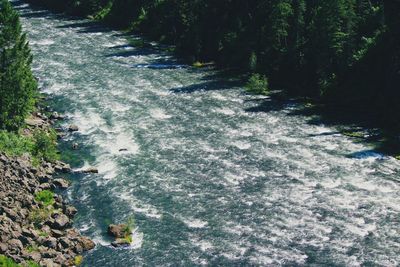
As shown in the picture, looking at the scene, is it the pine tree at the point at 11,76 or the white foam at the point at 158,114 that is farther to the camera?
the white foam at the point at 158,114

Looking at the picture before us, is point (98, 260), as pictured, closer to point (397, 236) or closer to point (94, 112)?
point (397, 236)

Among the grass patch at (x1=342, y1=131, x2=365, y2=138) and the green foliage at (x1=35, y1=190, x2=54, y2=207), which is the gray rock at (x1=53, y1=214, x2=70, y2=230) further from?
the grass patch at (x1=342, y1=131, x2=365, y2=138)

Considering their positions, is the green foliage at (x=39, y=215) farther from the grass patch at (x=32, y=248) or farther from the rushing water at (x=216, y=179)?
the rushing water at (x=216, y=179)

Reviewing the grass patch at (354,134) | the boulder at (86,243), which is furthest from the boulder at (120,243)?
the grass patch at (354,134)

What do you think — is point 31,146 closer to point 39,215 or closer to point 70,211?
point 70,211

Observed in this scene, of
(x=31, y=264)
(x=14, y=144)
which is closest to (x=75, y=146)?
(x=14, y=144)

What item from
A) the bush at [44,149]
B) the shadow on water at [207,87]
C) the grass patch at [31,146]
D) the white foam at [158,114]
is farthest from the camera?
the shadow on water at [207,87]

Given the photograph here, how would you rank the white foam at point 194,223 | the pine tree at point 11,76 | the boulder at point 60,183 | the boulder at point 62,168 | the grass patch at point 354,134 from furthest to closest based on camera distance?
the grass patch at point 354,134 < the pine tree at point 11,76 < the boulder at point 62,168 < the boulder at point 60,183 < the white foam at point 194,223
